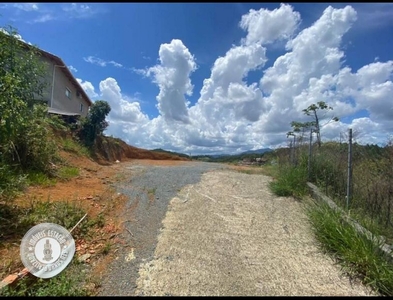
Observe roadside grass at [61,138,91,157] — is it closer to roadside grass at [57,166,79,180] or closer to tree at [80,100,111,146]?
tree at [80,100,111,146]

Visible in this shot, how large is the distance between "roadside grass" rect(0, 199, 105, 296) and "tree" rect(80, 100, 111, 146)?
944 centimetres

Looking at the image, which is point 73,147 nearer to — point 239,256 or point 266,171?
point 266,171

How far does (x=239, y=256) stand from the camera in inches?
124

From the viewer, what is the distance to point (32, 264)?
276cm

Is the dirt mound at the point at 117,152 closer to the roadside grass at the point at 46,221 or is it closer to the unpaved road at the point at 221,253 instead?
the roadside grass at the point at 46,221

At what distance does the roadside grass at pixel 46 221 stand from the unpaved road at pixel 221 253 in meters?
0.38

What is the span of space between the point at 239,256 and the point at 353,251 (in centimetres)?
139

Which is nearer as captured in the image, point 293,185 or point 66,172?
point 293,185

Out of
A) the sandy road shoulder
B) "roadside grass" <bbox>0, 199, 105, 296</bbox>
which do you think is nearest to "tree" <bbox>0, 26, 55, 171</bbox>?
"roadside grass" <bbox>0, 199, 105, 296</bbox>

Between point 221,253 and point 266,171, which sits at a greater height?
point 266,171

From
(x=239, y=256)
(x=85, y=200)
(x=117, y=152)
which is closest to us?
(x=239, y=256)

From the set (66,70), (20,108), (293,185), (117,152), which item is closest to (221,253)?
(293,185)

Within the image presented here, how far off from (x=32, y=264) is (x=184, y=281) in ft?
5.88

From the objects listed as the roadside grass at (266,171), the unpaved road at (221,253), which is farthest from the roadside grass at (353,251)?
the roadside grass at (266,171)
